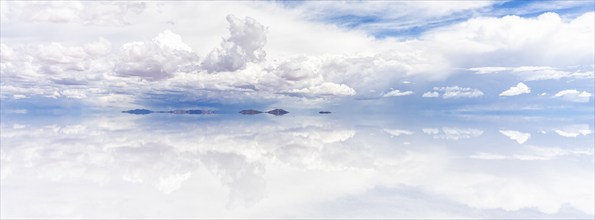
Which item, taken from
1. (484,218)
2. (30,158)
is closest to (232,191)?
(484,218)

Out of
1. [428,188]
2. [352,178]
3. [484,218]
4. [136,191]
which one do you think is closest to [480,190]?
[428,188]

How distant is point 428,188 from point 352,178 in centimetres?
607

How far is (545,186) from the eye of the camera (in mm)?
30703

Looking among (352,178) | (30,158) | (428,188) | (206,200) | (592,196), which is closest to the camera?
(206,200)

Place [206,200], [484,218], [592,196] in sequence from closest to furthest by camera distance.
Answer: [484,218] < [206,200] < [592,196]

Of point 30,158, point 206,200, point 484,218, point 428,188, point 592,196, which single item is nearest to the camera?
point 484,218

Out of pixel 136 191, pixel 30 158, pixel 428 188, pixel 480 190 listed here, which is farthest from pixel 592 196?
pixel 30 158

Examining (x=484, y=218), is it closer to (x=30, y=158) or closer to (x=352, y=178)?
(x=352, y=178)

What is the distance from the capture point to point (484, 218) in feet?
76.0

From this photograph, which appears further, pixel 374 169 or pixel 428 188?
pixel 374 169

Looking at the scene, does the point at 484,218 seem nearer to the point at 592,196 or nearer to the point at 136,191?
the point at 592,196

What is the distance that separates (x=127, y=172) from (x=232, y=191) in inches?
471

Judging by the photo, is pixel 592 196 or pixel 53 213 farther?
pixel 592 196

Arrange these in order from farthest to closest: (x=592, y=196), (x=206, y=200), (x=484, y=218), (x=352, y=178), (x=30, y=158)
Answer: (x=30, y=158) < (x=352, y=178) < (x=592, y=196) < (x=206, y=200) < (x=484, y=218)
